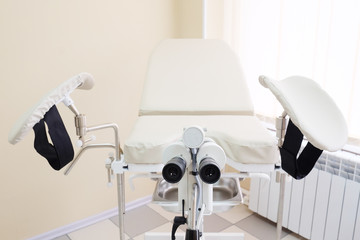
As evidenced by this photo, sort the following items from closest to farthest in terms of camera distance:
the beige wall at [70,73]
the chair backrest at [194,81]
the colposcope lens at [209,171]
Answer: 1. the colposcope lens at [209,171]
2. the chair backrest at [194,81]
3. the beige wall at [70,73]

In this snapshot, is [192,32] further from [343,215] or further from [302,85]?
[343,215]

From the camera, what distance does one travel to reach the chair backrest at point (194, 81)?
4.63 ft

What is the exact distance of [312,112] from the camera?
99 cm

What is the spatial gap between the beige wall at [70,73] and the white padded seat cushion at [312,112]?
1.22 metres

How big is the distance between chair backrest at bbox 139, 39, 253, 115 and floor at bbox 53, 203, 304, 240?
94cm

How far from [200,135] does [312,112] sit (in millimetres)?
407

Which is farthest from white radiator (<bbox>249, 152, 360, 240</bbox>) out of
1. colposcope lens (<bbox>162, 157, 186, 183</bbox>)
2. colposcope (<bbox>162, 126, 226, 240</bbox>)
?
colposcope lens (<bbox>162, 157, 186, 183</bbox>)

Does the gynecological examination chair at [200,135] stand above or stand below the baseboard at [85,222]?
above

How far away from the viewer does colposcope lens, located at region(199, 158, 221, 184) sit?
0.78m

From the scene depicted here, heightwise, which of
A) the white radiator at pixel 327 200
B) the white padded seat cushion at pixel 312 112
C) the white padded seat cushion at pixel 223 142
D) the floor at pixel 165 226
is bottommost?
the floor at pixel 165 226

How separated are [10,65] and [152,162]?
110cm

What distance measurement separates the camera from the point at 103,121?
2.03 m

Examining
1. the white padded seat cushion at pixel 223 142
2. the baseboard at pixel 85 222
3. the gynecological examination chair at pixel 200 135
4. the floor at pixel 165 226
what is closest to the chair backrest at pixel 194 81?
the gynecological examination chair at pixel 200 135

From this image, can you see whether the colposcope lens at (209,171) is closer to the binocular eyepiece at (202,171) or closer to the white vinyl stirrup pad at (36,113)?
the binocular eyepiece at (202,171)
